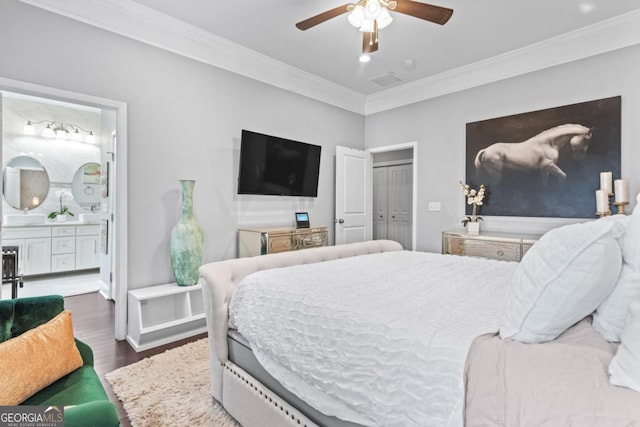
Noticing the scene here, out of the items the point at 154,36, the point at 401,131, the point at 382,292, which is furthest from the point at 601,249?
the point at 401,131

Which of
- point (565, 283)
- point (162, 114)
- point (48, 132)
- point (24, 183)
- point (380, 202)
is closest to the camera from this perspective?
point (565, 283)

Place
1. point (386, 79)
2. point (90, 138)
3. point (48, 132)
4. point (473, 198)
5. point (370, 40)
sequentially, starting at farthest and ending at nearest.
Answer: point (90, 138) < point (48, 132) < point (386, 79) < point (473, 198) < point (370, 40)

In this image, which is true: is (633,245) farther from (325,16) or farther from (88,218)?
(88,218)

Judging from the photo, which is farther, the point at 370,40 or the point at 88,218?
the point at 88,218

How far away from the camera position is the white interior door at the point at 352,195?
4.81 metres

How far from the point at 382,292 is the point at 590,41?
3591 mm

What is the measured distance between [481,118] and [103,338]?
465cm

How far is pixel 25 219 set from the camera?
5.34 m

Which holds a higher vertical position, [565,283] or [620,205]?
[620,205]

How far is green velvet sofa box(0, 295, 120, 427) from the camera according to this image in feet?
3.00

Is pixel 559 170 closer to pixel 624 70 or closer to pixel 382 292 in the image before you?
pixel 624 70

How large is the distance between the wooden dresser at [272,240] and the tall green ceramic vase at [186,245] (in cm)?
59

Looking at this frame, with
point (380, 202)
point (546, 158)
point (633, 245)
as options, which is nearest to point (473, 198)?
point (546, 158)

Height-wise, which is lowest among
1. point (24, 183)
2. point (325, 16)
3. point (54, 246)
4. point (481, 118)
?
point (54, 246)
